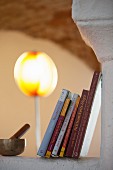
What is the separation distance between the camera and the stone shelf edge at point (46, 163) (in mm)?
1116

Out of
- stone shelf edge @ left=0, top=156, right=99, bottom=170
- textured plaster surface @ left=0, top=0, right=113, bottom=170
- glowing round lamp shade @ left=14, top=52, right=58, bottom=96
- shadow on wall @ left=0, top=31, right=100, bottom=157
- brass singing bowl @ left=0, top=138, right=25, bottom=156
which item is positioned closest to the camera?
textured plaster surface @ left=0, top=0, right=113, bottom=170

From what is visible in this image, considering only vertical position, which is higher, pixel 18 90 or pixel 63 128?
pixel 18 90

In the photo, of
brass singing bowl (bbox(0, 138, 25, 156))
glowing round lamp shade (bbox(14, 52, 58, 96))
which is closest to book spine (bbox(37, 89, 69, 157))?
brass singing bowl (bbox(0, 138, 25, 156))

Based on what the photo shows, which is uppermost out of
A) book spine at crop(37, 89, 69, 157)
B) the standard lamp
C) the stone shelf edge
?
the standard lamp

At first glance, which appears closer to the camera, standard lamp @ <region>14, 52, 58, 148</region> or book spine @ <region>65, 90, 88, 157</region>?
book spine @ <region>65, 90, 88, 157</region>

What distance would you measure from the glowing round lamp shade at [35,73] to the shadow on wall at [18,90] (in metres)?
0.76

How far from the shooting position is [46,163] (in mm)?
1151

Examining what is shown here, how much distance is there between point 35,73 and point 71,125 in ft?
4.14

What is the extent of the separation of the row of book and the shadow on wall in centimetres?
196

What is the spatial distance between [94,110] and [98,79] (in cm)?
11

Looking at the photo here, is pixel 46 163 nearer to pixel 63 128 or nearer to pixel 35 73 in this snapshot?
pixel 63 128

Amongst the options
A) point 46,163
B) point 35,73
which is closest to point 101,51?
point 46,163

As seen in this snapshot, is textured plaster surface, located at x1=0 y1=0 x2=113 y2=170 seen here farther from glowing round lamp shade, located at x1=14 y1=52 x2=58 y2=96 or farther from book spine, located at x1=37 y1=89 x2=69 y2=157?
glowing round lamp shade, located at x1=14 y1=52 x2=58 y2=96

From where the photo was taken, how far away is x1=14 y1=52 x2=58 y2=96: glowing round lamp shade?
2389 mm
